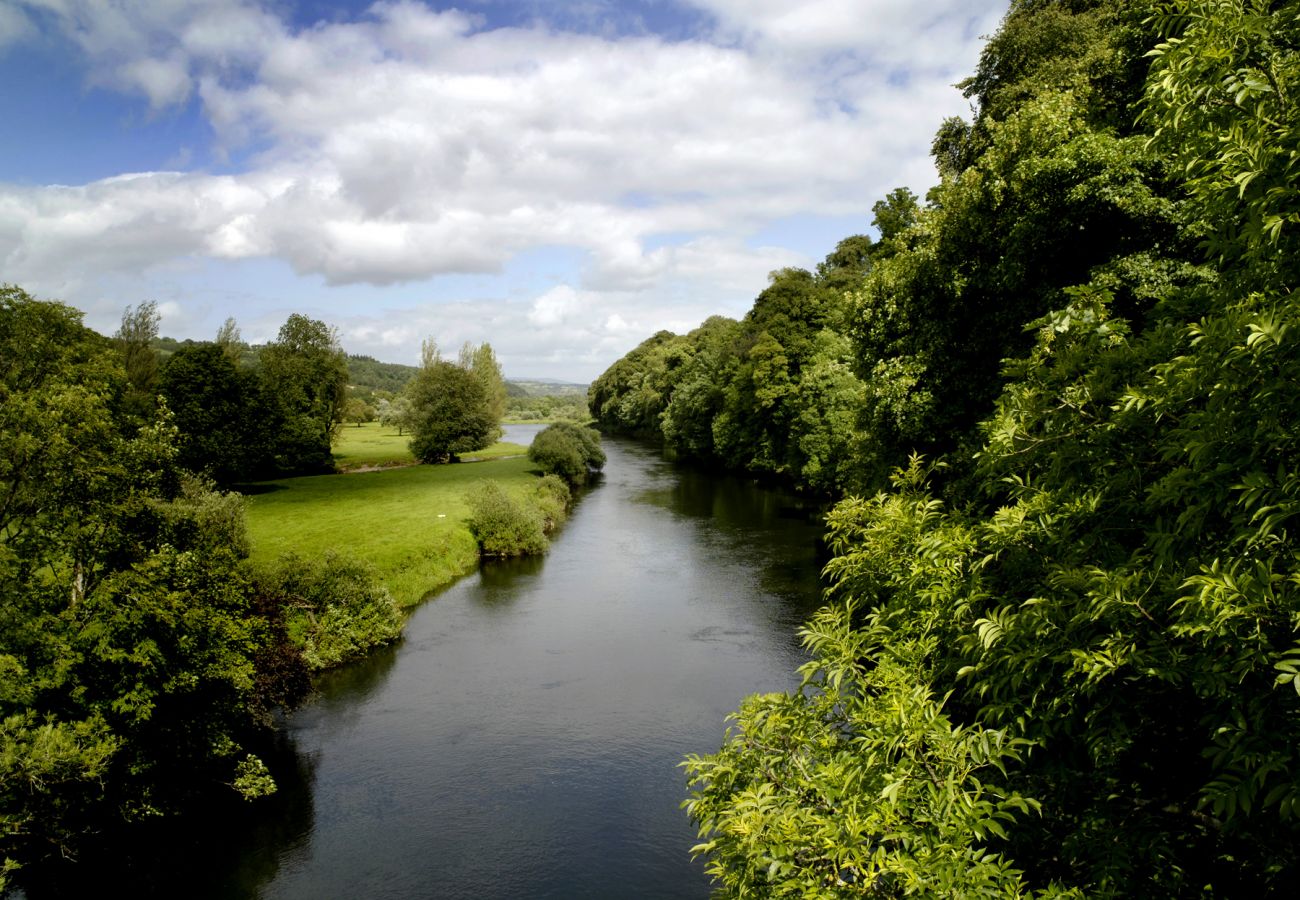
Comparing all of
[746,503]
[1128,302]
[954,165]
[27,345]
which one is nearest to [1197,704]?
[1128,302]

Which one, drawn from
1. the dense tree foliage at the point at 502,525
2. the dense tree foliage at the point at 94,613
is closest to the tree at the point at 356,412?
the dense tree foliage at the point at 502,525

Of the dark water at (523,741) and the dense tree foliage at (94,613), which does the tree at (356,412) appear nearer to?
the dark water at (523,741)

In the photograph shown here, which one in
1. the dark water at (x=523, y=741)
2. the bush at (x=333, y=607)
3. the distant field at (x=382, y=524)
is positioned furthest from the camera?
the distant field at (x=382, y=524)

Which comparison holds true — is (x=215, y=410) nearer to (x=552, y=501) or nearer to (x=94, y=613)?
(x=552, y=501)

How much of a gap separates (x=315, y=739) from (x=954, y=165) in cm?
3403

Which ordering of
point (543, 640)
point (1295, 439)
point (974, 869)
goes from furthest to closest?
point (543, 640)
point (974, 869)
point (1295, 439)

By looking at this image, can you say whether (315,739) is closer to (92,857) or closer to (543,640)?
(92,857)

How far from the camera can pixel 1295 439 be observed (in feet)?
16.1

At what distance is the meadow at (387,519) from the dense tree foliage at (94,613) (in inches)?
441

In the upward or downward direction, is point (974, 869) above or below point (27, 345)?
below

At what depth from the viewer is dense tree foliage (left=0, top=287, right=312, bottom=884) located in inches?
593

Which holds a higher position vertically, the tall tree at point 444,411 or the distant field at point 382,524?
the tall tree at point 444,411

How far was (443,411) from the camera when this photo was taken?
268 ft

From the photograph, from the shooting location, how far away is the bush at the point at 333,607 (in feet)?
88.6
